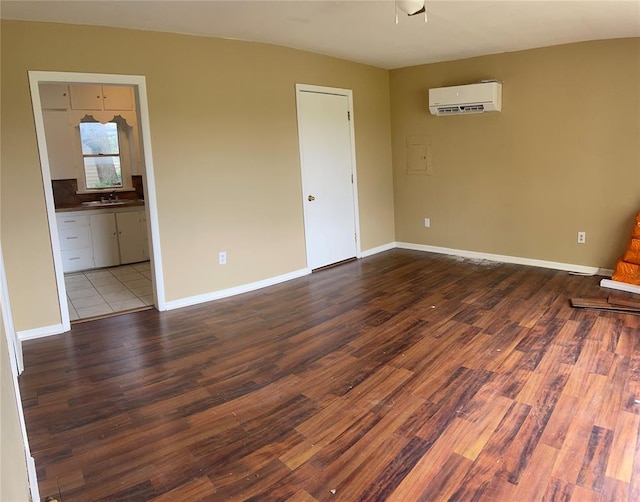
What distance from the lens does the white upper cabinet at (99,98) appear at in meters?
6.13

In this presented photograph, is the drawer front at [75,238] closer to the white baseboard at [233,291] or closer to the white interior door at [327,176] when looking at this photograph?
the white baseboard at [233,291]

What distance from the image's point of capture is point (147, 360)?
330 centimetres

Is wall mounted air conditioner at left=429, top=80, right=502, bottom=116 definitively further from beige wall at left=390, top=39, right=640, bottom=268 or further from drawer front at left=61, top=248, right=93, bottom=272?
drawer front at left=61, top=248, right=93, bottom=272

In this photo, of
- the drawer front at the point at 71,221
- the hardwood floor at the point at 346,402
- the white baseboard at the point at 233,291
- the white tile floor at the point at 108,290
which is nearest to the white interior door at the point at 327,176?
the white baseboard at the point at 233,291

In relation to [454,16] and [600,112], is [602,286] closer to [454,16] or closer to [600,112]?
[600,112]

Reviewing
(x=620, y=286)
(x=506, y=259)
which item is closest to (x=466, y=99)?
(x=506, y=259)

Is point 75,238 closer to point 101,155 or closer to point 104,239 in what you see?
point 104,239

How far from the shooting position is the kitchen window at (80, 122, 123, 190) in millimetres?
6434

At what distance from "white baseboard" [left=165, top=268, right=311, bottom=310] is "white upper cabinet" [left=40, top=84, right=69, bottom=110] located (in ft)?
11.7

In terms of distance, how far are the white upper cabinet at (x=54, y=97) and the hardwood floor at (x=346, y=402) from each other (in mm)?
3528

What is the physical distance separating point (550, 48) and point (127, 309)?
501 centimetres

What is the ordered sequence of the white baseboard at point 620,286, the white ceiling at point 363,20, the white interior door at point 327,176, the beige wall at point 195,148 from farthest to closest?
the white interior door at point 327,176 < the white baseboard at point 620,286 < the beige wall at point 195,148 < the white ceiling at point 363,20

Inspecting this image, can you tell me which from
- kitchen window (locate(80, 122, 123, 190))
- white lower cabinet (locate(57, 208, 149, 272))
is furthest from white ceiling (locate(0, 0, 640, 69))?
kitchen window (locate(80, 122, 123, 190))

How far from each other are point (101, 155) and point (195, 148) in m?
3.01
